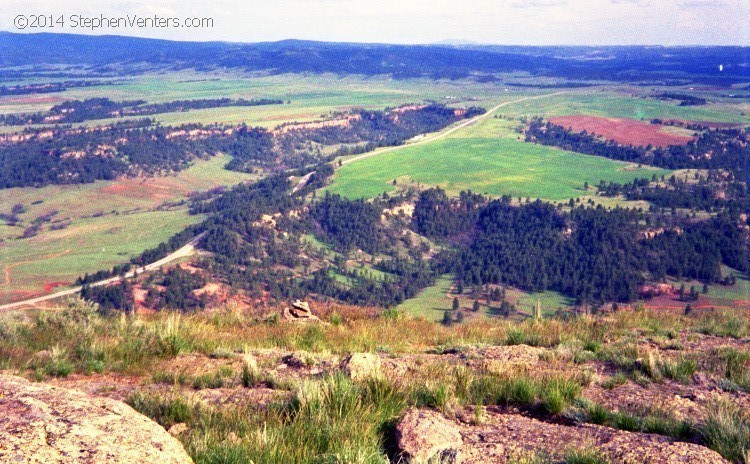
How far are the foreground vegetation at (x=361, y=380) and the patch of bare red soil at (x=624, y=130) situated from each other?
101367 millimetres

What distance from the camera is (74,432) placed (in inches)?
147

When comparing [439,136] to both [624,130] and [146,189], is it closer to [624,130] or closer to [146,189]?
[624,130]

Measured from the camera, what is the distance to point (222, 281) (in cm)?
5184

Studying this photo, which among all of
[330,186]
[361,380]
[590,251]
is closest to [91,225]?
[330,186]

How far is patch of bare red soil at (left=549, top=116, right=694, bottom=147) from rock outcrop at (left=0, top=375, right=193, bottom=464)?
360ft

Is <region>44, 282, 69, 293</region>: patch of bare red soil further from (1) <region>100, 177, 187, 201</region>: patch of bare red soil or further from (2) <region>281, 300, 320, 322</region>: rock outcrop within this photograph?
(1) <region>100, 177, 187, 201</region>: patch of bare red soil

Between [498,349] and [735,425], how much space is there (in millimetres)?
4054

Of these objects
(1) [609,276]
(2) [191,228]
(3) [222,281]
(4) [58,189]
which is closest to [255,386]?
(3) [222,281]

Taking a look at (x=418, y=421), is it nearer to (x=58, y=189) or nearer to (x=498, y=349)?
(x=498, y=349)

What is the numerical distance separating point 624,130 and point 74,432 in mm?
121267

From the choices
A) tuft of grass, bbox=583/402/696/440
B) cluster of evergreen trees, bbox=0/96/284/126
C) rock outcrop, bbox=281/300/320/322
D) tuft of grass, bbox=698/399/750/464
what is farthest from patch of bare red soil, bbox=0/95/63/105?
tuft of grass, bbox=698/399/750/464

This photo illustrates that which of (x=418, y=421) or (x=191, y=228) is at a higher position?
(x=418, y=421)

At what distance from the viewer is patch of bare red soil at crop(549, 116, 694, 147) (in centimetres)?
10288

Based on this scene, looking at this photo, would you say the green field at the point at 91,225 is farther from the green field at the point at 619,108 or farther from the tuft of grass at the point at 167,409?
the green field at the point at 619,108
